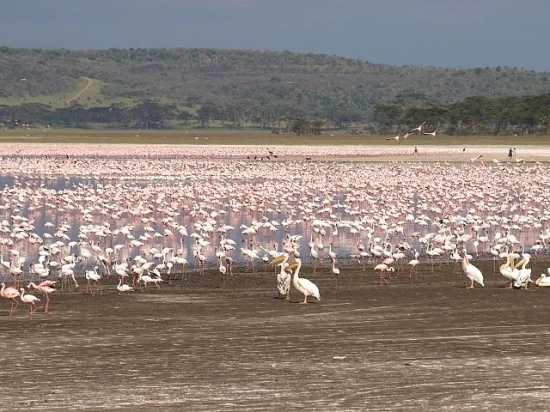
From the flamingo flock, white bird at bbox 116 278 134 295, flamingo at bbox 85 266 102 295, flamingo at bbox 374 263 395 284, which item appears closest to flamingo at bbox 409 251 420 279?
the flamingo flock

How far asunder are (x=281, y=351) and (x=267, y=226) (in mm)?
11333

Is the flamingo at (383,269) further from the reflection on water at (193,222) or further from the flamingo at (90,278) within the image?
the flamingo at (90,278)

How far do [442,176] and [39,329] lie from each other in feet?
92.2

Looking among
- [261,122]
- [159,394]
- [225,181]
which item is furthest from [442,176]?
[261,122]

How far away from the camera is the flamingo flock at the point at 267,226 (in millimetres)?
15805

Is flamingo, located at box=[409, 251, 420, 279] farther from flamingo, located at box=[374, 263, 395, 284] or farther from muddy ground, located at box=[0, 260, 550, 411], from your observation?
muddy ground, located at box=[0, 260, 550, 411]

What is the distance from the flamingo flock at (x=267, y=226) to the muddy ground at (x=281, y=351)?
0.70 m

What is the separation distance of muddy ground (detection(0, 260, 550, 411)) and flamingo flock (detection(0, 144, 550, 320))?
0.70 metres

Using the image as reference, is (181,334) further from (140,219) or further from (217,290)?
(140,219)

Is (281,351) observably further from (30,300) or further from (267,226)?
(267,226)

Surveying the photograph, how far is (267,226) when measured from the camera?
2139 cm

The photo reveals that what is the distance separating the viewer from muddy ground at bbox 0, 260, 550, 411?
8.36 metres

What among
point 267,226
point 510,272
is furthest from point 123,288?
point 267,226

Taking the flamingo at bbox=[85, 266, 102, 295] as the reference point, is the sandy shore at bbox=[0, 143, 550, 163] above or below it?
below
